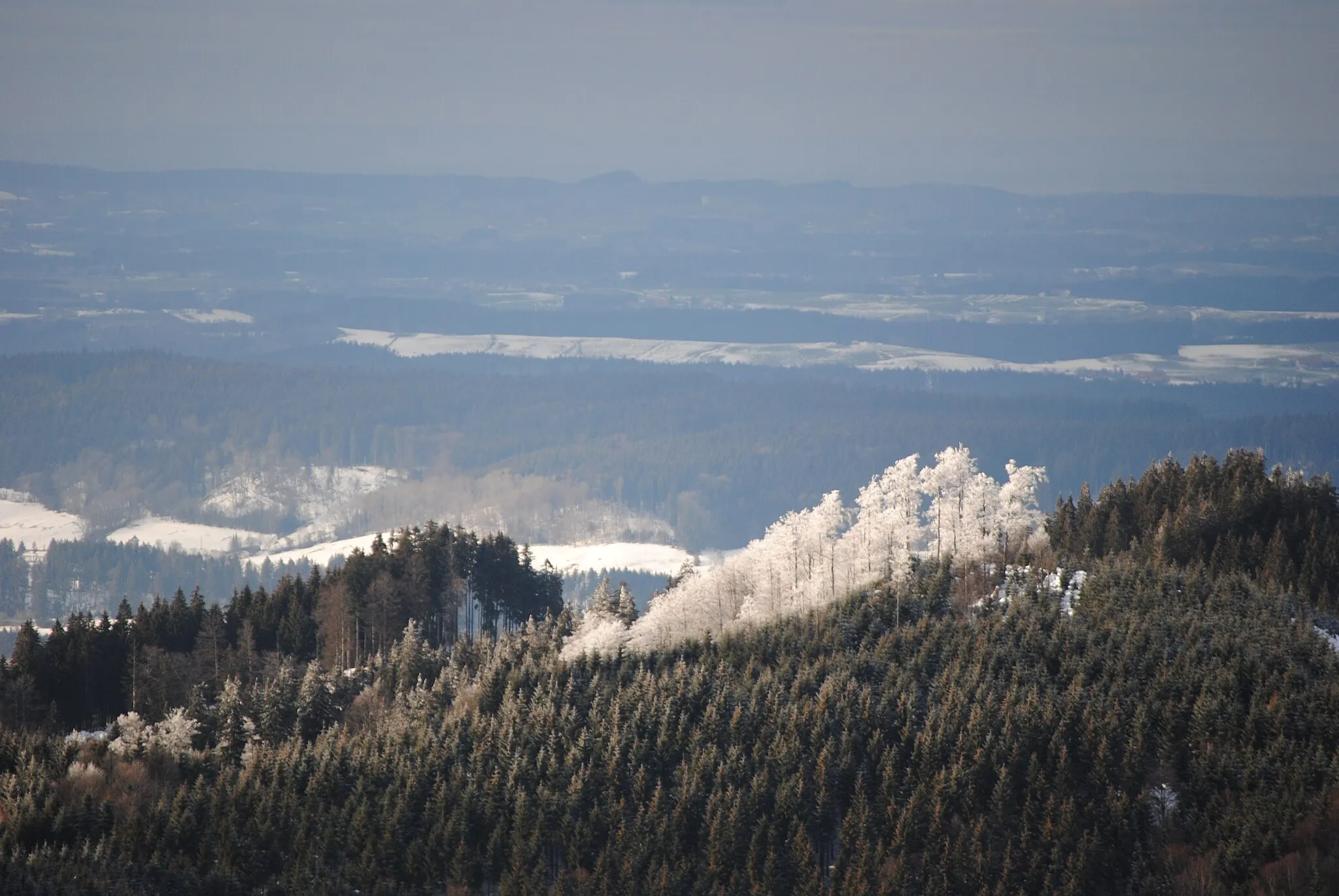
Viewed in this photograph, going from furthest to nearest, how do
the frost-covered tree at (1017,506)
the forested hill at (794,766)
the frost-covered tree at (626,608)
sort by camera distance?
the frost-covered tree at (626,608)
the frost-covered tree at (1017,506)
the forested hill at (794,766)

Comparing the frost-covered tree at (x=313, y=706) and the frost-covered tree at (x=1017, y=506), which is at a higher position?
the frost-covered tree at (x=1017, y=506)

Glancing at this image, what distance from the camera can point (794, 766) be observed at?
287 ft

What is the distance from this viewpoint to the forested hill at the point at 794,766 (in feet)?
259

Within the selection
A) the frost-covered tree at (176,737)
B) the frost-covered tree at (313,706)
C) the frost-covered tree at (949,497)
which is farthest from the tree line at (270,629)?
the frost-covered tree at (949,497)

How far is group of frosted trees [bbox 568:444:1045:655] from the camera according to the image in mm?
114500

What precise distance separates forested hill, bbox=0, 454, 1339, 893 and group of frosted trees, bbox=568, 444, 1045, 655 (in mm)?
6515

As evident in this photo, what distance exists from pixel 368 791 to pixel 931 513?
168 feet

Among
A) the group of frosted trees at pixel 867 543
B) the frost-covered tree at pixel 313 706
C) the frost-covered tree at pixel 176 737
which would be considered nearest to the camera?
the frost-covered tree at pixel 176 737

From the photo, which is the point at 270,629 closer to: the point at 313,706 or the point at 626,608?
the point at 313,706

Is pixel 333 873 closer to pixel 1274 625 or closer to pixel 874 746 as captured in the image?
pixel 874 746

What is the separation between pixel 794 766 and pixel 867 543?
31.9 meters

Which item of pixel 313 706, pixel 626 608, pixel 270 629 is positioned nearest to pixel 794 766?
pixel 313 706

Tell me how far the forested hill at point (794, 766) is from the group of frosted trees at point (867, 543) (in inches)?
256

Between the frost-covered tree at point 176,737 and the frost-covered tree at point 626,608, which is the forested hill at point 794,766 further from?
the frost-covered tree at point 626,608
